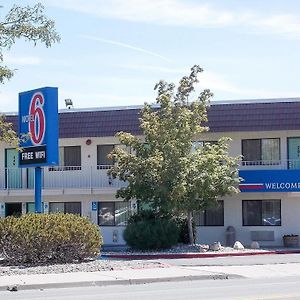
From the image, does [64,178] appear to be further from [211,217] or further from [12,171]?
[211,217]

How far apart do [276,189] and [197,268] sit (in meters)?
11.8

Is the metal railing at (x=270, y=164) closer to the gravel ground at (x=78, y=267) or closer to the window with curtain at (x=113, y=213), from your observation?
the window with curtain at (x=113, y=213)

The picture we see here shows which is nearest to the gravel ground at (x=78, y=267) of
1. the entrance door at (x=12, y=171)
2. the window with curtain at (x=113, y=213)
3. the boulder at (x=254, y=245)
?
the boulder at (x=254, y=245)

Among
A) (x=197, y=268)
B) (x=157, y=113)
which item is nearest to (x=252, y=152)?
(x=157, y=113)

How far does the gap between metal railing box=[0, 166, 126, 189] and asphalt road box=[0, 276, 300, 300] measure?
18173 mm

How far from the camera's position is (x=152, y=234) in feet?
102

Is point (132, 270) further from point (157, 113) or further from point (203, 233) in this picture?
point (203, 233)

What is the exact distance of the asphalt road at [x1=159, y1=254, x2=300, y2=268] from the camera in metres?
26.1

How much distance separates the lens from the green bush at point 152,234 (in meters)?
31.3

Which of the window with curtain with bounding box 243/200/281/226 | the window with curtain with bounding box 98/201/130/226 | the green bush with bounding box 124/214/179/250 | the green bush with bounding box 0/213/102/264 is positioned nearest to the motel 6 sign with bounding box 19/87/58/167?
the green bush with bounding box 0/213/102/264

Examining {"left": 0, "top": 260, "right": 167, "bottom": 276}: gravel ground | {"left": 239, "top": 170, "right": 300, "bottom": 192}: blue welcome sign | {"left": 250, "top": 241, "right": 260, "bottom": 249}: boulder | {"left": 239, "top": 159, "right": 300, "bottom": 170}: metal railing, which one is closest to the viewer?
{"left": 0, "top": 260, "right": 167, "bottom": 276}: gravel ground

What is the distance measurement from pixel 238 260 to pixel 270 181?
8.12 m

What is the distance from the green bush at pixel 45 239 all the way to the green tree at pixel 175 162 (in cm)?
622

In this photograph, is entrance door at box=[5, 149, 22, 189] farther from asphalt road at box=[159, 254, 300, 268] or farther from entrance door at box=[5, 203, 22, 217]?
asphalt road at box=[159, 254, 300, 268]
